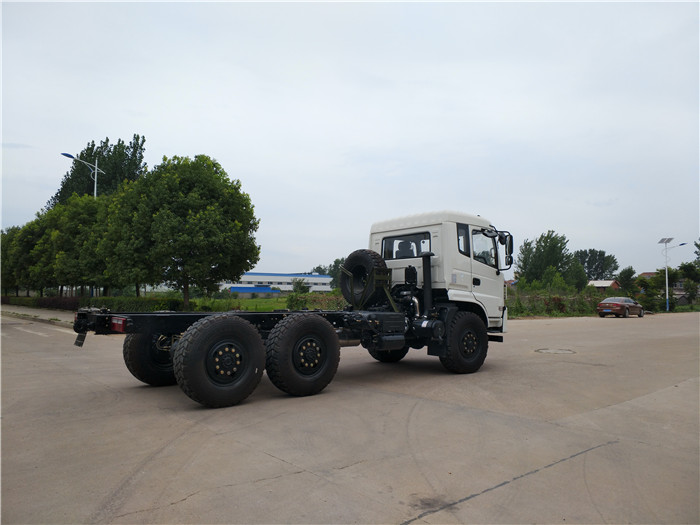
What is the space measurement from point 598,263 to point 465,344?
155240mm

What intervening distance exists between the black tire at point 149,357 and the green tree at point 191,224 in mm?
13815

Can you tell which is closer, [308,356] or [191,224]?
[308,356]

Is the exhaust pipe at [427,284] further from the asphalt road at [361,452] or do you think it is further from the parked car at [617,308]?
the parked car at [617,308]

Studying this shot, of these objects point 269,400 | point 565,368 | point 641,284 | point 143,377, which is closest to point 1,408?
point 143,377

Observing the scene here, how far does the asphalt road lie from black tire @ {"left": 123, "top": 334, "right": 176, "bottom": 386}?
304mm

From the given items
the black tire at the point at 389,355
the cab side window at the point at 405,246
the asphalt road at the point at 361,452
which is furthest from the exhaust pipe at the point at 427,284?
the black tire at the point at 389,355

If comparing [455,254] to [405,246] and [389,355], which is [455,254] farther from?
[389,355]

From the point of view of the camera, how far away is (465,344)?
947cm

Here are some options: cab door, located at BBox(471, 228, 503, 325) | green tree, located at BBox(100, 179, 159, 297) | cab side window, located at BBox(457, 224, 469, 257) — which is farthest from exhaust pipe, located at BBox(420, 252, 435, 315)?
green tree, located at BBox(100, 179, 159, 297)

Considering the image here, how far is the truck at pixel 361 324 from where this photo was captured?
6500 millimetres

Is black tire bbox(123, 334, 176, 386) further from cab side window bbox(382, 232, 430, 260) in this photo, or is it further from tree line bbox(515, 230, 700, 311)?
tree line bbox(515, 230, 700, 311)

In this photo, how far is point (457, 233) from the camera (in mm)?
9695

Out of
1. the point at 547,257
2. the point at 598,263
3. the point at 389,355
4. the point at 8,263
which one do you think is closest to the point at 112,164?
the point at 8,263

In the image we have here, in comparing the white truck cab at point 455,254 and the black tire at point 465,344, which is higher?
the white truck cab at point 455,254
